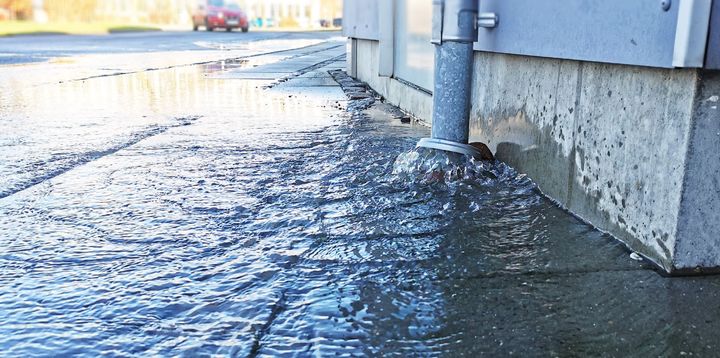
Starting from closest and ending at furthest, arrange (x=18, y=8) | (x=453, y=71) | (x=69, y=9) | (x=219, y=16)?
(x=453, y=71), (x=219, y=16), (x=18, y=8), (x=69, y=9)

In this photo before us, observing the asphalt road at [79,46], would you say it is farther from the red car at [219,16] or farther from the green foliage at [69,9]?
the green foliage at [69,9]

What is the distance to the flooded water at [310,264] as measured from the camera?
1.39 metres

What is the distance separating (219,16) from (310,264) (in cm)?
3344

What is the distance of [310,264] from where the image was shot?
70.4 inches

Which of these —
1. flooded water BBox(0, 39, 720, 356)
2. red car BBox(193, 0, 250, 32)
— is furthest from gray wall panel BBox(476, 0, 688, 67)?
red car BBox(193, 0, 250, 32)

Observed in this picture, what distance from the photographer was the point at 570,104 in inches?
89.3

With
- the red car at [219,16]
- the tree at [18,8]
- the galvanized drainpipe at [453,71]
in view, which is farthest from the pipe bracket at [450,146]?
the tree at [18,8]

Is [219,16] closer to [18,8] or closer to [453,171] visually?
[18,8]

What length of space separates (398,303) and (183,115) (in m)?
3.50

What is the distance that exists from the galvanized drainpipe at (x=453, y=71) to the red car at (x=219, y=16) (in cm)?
3204

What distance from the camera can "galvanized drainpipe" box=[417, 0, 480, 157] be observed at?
2723 millimetres

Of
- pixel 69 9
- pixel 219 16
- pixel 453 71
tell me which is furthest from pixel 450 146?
pixel 69 9

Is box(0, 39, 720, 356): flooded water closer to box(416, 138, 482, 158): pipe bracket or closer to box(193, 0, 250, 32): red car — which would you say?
box(416, 138, 482, 158): pipe bracket

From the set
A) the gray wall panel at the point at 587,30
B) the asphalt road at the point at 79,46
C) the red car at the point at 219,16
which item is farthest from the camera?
the red car at the point at 219,16
